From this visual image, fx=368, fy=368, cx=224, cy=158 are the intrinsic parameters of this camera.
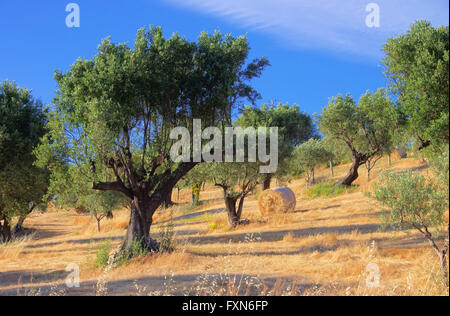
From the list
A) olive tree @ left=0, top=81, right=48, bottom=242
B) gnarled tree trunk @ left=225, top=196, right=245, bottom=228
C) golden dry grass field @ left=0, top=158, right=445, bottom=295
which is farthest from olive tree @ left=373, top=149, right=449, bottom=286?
olive tree @ left=0, top=81, right=48, bottom=242

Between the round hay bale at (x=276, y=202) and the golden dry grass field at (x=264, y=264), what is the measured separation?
2.45 metres

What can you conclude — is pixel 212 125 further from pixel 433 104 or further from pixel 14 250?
pixel 14 250

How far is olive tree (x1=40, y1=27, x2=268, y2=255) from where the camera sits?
624 inches

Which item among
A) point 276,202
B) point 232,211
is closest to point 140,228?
point 232,211

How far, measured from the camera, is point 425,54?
18594 mm

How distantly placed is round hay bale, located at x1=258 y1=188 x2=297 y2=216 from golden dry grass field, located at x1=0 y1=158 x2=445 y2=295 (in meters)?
2.45

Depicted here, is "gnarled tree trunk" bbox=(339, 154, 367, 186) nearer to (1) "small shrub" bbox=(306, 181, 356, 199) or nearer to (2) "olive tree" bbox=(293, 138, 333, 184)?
(1) "small shrub" bbox=(306, 181, 356, 199)

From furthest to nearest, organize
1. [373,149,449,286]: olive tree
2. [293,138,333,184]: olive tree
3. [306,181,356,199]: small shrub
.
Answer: [293,138,333,184]: olive tree < [306,181,356,199]: small shrub < [373,149,449,286]: olive tree

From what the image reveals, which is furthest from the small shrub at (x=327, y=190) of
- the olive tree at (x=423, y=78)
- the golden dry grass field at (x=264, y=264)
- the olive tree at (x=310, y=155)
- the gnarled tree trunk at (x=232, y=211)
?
the olive tree at (x=423, y=78)

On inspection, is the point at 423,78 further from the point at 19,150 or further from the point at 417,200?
the point at 19,150

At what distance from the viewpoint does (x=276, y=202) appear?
32.3m

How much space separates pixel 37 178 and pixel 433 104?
78.2ft

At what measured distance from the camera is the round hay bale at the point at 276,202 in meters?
32.0
